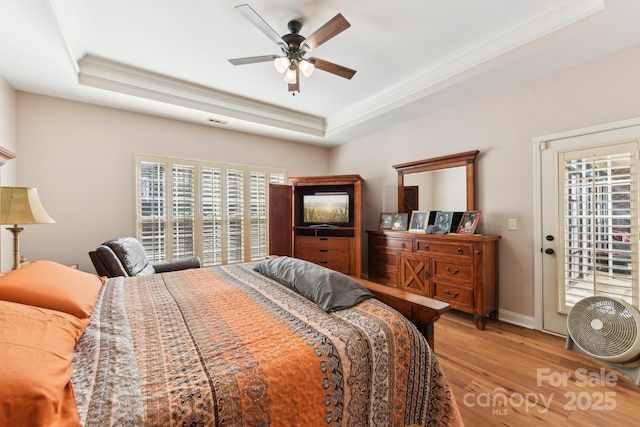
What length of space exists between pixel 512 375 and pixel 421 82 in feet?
9.42

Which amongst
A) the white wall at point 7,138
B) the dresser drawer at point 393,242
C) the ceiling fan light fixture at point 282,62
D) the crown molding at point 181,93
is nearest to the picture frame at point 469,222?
the dresser drawer at point 393,242

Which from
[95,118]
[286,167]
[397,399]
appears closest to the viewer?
[397,399]

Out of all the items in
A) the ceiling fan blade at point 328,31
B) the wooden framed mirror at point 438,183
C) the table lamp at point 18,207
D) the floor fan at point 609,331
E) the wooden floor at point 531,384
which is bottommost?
the wooden floor at point 531,384

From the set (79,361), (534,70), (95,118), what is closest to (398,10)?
(534,70)

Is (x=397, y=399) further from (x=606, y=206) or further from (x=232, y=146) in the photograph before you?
(x=232, y=146)

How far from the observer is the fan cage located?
1903 mm

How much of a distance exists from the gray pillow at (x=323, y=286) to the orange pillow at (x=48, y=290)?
103 centimetres

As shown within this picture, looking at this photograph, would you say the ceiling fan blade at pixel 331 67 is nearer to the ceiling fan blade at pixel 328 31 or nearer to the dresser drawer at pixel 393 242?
the ceiling fan blade at pixel 328 31

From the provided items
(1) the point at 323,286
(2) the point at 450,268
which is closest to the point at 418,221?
(2) the point at 450,268

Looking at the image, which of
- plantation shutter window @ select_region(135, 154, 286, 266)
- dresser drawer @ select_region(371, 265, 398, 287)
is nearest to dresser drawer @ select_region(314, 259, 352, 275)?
dresser drawer @ select_region(371, 265, 398, 287)

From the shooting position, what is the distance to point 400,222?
3.84 m

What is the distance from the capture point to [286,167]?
4.86 metres

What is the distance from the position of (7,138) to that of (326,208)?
368 centimetres

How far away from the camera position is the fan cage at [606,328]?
6.24ft
